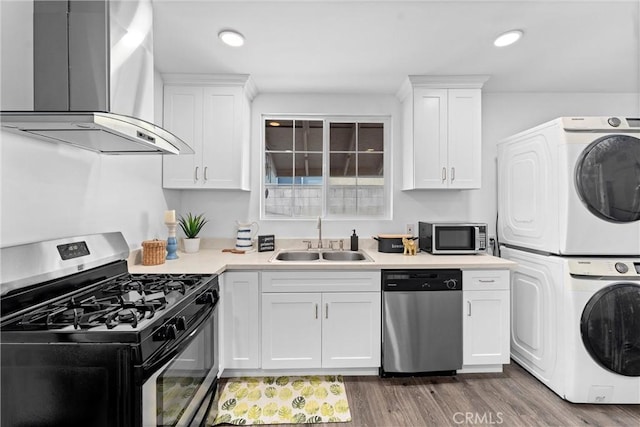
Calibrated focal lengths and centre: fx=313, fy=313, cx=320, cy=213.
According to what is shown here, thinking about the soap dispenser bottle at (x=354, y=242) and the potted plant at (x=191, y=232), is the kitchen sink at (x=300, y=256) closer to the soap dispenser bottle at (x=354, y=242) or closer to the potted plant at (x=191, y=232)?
the soap dispenser bottle at (x=354, y=242)

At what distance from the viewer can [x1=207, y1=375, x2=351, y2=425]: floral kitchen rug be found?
1.96 metres

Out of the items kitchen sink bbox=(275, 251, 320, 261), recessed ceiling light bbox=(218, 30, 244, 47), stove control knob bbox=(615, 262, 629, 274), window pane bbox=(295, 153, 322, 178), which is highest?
recessed ceiling light bbox=(218, 30, 244, 47)

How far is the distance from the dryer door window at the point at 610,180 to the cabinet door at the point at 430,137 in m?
0.96

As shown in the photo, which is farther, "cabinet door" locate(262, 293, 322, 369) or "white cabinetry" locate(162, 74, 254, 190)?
"white cabinetry" locate(162, 74, 254, 190)

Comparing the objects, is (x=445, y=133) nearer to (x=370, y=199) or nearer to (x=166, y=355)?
(x=370, y=199)

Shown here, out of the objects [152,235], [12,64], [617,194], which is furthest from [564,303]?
[12,64]

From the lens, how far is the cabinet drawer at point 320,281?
2312 millimetres

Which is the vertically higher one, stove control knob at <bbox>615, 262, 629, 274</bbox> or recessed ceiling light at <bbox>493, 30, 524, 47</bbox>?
recessed ceiling light at <bbox>493, 30, 524, 47</bbox>

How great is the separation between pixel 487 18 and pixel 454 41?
259mm

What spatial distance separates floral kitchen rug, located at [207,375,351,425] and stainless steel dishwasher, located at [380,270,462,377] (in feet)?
1.50

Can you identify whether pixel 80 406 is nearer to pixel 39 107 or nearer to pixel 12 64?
pixel 39 107

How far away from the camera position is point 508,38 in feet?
6.91

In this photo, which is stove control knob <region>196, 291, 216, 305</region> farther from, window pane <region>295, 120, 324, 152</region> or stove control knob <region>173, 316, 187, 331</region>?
window pane <region>295, 120, 324, 152</region>

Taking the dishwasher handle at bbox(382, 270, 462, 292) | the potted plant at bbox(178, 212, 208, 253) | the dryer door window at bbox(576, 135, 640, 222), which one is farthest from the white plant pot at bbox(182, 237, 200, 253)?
the dryer door window at bbox(576, 135, 640, 222)
